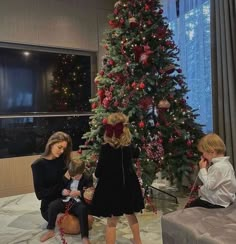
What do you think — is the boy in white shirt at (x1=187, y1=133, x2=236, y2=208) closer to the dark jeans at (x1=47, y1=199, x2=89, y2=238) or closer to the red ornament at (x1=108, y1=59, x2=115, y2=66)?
the dark jeans at (x1=47, y1=199, x2=89, y2=238)

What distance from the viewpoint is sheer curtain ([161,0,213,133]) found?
13.2 feet

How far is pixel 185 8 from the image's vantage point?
4.29 metres

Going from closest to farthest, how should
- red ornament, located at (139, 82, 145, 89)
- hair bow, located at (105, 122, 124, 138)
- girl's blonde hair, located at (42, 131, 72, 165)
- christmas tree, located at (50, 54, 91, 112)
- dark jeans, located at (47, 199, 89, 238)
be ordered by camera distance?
hair bow, located at (105, 122, 124, 138), dark jeans, located at (47, 199, 89, 238), girl's blonde hair, located at (42, 131, 72, 165), red ornament, located at (139, 82, 145, 89), christmas tree, located at (50, 54, 91, 112)

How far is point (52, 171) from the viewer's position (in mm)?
3070

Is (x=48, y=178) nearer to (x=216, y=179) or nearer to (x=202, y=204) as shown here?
(x=202, y=204)

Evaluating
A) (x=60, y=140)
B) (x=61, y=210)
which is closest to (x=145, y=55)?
(x=60, y=140)

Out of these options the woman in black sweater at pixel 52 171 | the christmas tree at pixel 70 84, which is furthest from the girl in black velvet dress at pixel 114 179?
the christmas tree at pixel 70 84

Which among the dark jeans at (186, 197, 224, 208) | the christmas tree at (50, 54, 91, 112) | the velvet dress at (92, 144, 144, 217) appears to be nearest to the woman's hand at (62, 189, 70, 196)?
the velvet dress at (92, 144, 144, 217)

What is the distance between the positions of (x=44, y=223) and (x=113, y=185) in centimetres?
118

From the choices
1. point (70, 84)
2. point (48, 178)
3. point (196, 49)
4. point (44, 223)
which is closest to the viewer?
point (48, 178)

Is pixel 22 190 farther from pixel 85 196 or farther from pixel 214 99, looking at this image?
pixel 214 99

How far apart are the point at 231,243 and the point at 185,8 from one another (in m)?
3.41

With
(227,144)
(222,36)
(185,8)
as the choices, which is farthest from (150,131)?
(185,8)

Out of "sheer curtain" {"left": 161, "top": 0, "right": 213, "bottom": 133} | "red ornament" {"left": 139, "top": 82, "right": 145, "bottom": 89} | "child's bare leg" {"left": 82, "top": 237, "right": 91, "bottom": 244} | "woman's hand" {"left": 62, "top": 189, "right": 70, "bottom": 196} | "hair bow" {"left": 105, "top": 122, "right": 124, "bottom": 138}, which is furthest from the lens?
"sheer curtain" {"left": 161, "top": 0, "right": 213, "bottom": 133}
